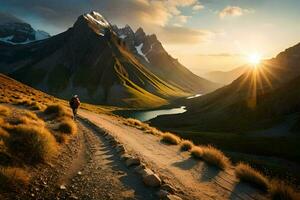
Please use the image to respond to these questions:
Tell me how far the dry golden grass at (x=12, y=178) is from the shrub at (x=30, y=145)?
1745 millimetres

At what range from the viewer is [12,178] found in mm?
9906

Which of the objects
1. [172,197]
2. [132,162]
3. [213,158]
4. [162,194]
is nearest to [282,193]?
[172,197]

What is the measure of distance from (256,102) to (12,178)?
130 meters

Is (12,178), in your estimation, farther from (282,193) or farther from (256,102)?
(256,102)

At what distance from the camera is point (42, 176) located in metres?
11.3

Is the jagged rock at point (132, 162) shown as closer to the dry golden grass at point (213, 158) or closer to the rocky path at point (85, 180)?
the rocky path at point (85, 180)

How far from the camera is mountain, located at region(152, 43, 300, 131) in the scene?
361 feet

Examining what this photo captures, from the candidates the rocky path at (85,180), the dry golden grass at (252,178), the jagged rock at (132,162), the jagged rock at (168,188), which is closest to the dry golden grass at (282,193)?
the dry golden grass at (252,178)

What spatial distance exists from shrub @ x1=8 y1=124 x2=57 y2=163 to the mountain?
3894 inches

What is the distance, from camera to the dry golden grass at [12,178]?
956 centimetres

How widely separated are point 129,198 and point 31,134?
643 cm

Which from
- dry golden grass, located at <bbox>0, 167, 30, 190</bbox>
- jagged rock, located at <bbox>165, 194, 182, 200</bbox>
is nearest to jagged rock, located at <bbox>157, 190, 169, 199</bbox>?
jagged rock, located at <bbox>165, 194, 182, 200</bbox>

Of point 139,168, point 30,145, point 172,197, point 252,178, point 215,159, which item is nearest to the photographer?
point 172,197

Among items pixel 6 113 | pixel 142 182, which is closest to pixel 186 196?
pixel 142 182
